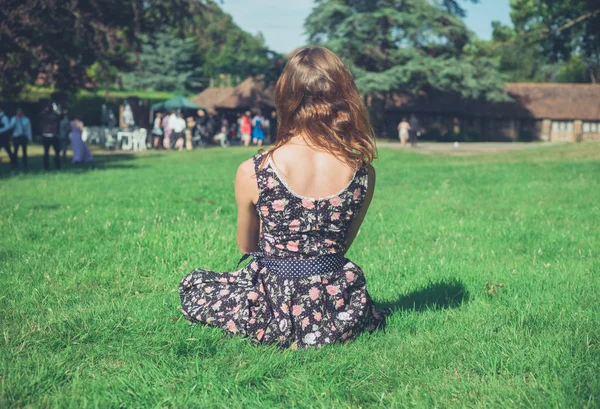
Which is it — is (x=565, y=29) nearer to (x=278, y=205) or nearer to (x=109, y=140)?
(x=109, y=140)

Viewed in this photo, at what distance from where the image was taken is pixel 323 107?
3.35 metres

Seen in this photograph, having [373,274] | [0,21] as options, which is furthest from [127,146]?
[373,274]

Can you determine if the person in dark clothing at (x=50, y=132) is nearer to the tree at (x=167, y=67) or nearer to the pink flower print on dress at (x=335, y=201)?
the pink flower print on dress at (x=335, y=201)

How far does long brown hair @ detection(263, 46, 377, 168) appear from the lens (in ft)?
10.8

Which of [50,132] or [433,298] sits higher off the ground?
[50,132]

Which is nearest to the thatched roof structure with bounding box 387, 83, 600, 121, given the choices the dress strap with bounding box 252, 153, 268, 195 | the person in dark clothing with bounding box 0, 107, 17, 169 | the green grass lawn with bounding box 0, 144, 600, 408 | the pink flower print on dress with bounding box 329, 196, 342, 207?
the person in dark clothing with bounding box 0, 107, 17, 169

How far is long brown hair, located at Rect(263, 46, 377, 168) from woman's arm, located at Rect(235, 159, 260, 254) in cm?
15

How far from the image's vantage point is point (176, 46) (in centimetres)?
8038

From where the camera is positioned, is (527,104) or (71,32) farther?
(527,104)

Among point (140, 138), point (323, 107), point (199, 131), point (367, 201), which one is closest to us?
point (323, 107)

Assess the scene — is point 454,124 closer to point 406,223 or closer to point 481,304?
point 406,223

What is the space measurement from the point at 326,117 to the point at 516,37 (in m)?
34.4

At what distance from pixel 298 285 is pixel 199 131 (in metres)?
34.6

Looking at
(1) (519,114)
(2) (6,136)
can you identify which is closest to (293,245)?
(2) (6,136)
